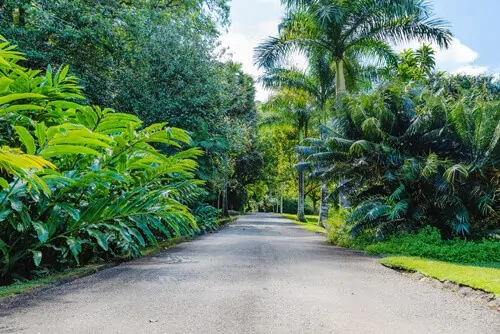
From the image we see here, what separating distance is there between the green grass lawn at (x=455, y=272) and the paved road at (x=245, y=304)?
39 centimetres

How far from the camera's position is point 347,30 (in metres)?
14.5

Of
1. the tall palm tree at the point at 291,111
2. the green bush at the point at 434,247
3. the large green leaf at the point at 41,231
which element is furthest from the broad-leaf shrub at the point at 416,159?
the tall palm tree at the point at 291,111

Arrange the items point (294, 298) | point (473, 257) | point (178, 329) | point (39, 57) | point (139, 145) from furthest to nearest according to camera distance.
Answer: point (39, 57) → point (473, 257) → point (139, 145) → point (294, 298) → point (178, 329)

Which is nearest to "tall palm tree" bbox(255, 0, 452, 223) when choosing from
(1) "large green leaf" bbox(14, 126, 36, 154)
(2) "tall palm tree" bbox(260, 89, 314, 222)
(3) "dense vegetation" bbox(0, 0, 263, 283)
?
(3) "dense vegetation" bbox(0, 0, 263, 283)

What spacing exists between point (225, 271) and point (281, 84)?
15.5m

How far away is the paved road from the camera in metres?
3.39

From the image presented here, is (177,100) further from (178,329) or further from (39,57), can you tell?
(178,329)

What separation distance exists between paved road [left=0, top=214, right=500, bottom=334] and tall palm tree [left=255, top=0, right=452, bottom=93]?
1040 cm

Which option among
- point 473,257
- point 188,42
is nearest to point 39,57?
point 188,42

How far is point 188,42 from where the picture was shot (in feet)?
43.2

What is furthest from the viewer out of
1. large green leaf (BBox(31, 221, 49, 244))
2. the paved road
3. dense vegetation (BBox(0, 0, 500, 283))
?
dense vegetation (BBox(0, 0, 500, 283))

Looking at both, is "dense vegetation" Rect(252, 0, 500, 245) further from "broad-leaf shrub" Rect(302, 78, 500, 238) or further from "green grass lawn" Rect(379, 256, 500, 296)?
"green grass lawn" Rect(379, 256, 500, 296)

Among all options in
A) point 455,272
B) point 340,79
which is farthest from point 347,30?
point 455,272

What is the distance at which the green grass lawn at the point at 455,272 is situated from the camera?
197 inches
